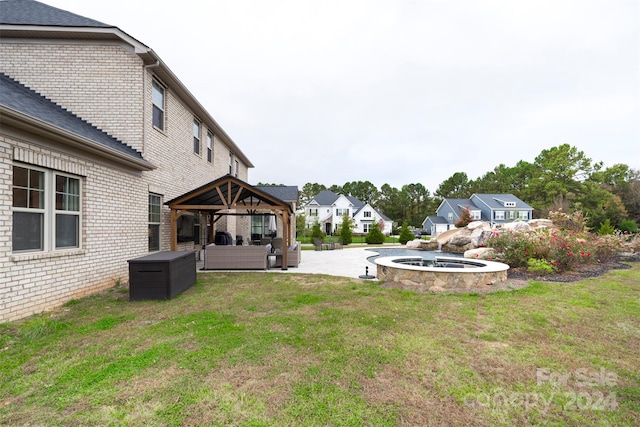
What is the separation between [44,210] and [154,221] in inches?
149

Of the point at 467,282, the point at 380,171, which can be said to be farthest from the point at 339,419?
the point at 380,171

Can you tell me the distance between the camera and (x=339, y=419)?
2186 millimetres

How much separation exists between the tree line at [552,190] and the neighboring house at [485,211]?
203 cm

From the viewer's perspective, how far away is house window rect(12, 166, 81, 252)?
4.74m

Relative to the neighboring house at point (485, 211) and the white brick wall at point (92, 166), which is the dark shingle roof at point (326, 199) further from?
the white brick wall at point (92, 166)

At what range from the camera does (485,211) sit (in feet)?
150

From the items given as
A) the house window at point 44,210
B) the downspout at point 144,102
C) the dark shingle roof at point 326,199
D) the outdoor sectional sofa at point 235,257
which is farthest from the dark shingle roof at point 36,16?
the dark shingle roof at point 326,199

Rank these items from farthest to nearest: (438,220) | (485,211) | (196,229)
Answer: (438,220) < (485,211) < (196,229)

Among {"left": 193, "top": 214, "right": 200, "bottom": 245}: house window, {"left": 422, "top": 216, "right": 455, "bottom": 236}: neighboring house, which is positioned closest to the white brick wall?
{"left": 193, "top": 214, "right": 200, "bottom": 245}: house window

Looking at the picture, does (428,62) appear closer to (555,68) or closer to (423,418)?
(555,68)

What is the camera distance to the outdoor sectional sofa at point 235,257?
9.36 meters

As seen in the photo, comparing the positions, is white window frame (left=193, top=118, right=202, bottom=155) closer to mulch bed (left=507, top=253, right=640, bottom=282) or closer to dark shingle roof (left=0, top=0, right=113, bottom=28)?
dark shingle roof (left=0, top=0, right=113, bottom=28)

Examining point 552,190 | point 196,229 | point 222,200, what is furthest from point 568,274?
point 552,190

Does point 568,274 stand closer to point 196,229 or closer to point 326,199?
point 196,229
